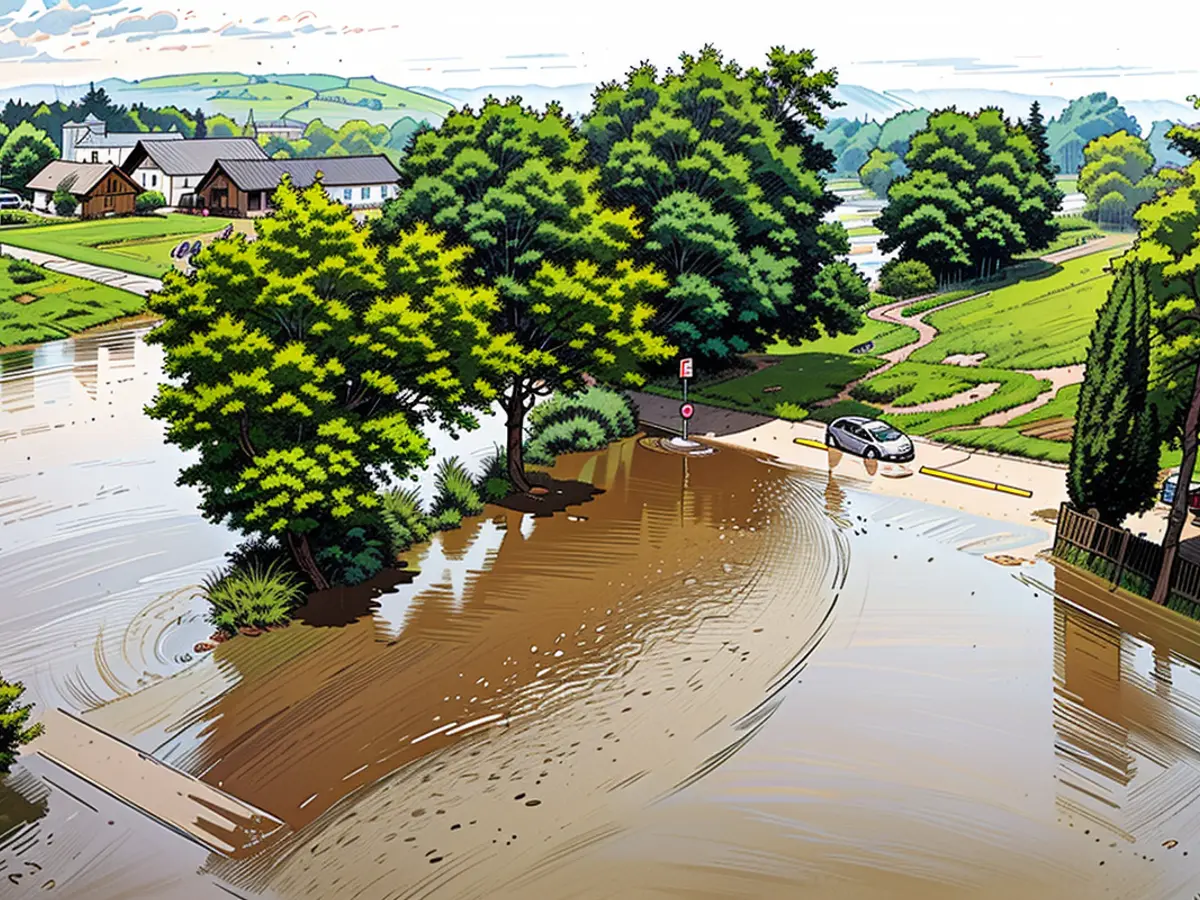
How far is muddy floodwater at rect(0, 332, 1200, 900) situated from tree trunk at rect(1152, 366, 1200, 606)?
811 millimetres

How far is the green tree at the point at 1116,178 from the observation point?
124 metres

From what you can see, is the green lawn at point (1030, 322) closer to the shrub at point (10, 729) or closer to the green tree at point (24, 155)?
the shrub at point (10, 729)

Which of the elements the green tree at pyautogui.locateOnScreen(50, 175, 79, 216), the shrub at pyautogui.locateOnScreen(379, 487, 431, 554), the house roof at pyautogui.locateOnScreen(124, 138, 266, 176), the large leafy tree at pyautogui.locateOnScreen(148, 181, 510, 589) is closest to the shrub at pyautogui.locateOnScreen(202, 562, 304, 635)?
the large leafy tree at pyautogui.locateOnScreen(148, 181, 510, 589)

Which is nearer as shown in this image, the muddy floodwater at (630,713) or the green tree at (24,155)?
the muddy floodwater at (630,713)

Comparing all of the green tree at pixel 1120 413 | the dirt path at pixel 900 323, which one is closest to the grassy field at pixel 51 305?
the dirt path at pixel 900 323

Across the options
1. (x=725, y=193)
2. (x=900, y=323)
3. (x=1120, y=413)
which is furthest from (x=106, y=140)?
(x=1120, y=413)

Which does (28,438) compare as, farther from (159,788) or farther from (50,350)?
(159,788)

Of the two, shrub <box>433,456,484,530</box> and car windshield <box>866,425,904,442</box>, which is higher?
car windshield <box>866,425,904,442</box>

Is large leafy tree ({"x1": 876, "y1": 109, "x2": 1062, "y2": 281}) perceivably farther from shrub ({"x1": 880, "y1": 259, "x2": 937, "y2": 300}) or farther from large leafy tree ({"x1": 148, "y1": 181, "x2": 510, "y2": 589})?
large leafy tree ({"x1": 148, "y1": 181, "x2": 510, "y2": 589})

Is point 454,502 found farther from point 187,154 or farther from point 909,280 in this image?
point 187,154

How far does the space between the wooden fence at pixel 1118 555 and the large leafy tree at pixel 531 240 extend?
15478mm

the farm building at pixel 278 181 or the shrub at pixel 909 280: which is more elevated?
the farm building at pixel 278 181

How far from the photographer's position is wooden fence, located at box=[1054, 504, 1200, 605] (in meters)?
35.1

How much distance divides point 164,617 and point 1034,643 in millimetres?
22545
